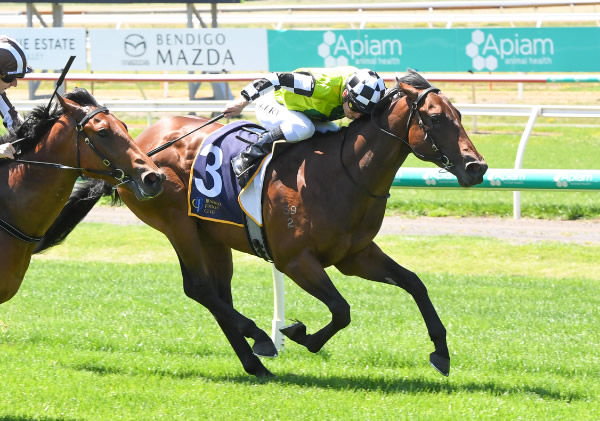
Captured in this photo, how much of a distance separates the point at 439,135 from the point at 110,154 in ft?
5.88

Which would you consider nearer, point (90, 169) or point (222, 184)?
point (90, 169)

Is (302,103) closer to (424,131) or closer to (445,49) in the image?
→ (424,131)

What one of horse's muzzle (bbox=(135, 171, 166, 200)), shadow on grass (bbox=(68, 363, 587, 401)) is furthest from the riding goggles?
shadow on grass (bbox=(68, 363, 587, 401))

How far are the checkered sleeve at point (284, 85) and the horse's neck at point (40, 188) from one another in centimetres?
120

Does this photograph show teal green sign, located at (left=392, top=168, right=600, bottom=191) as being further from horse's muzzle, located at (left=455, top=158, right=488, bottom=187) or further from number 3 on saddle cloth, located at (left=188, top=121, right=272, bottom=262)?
horse's muzzle, located at (left=455, top=158, right=488, bottom=187)

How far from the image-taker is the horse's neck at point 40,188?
524cm

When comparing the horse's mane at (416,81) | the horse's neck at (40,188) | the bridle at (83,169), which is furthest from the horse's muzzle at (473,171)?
the horse's neck at (40,188)

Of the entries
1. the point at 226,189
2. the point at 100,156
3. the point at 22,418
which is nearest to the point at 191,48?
the point at 226,189

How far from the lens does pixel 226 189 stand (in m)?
6.21

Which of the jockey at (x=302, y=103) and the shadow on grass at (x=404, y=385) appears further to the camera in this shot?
the jockey at (x=302, y=103)

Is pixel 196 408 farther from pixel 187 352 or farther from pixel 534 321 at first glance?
pixel 534 321

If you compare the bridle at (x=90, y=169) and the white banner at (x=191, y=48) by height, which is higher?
the bridle at (x=90, y=169)

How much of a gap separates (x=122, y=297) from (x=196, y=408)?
3.15 meters

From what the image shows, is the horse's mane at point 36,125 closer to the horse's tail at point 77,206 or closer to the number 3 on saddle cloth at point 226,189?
the horse's tail at point 77,206
